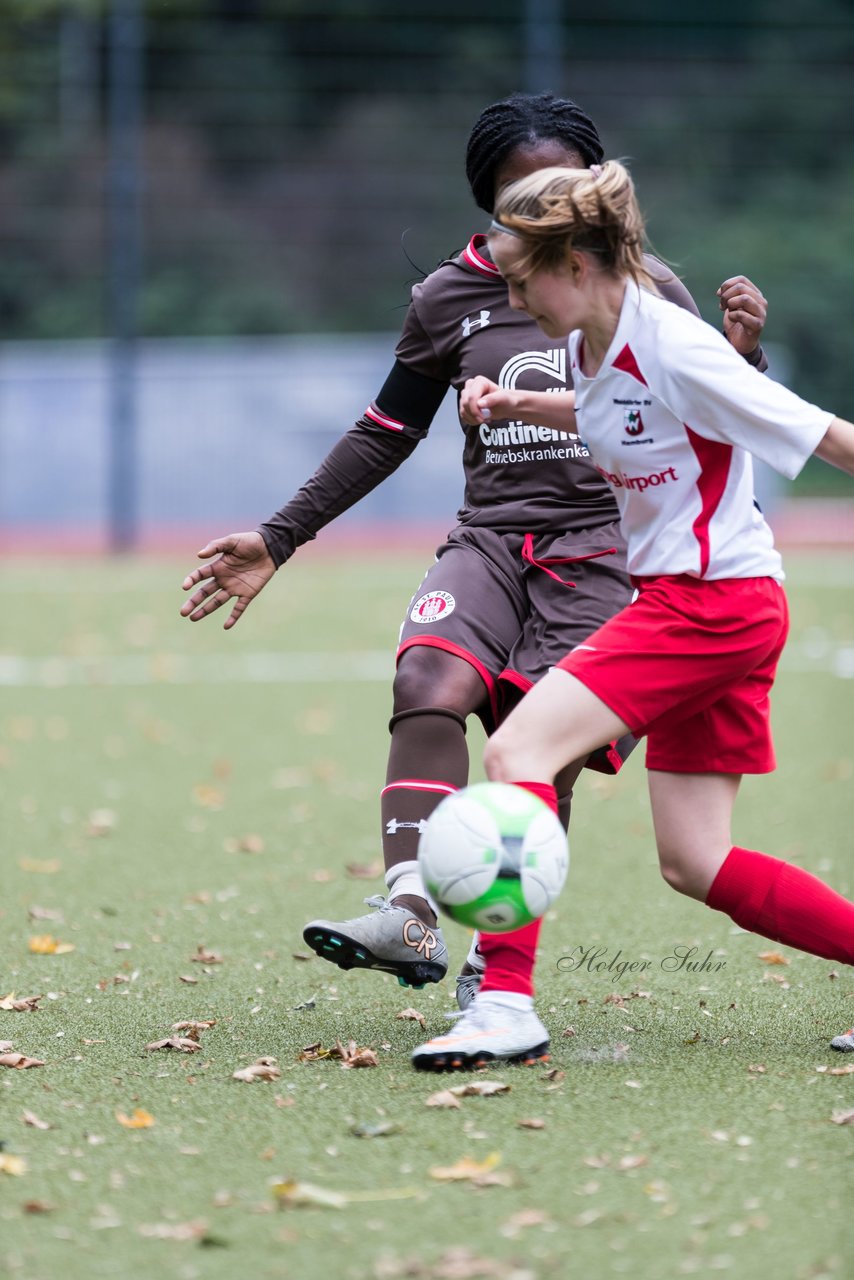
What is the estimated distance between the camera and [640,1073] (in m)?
3.60

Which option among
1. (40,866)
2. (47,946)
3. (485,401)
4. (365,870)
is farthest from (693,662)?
(40,866)

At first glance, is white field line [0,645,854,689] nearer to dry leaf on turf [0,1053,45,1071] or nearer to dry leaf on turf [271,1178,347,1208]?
dry leaf on turf [0,1053,45,1071]

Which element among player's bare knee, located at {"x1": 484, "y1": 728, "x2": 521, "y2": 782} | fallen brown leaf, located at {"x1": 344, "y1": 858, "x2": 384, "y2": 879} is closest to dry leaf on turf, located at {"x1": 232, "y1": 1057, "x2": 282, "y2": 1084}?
player's bare knee, located at {"x1": 484, "y1": 728, "x2": 521, "y2": 782}

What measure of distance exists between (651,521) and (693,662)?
0.30 m

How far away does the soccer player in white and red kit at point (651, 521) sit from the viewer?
3.37 metres

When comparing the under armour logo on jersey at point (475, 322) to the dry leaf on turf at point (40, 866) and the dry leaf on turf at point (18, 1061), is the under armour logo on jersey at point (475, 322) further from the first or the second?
the dry leaf on turf at point (40, 866)

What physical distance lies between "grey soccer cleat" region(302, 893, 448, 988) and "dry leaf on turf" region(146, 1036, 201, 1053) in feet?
1.21

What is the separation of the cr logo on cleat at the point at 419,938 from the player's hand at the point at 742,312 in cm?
149

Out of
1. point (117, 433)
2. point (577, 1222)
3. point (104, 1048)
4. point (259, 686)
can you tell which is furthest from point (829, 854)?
point (117, 433)

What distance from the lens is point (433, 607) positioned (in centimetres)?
416

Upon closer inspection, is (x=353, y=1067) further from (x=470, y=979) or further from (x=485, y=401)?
(x=485, y=401)

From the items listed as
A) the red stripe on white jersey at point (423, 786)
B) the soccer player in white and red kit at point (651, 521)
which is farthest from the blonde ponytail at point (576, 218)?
the red stripe on white jersey at point (423, 786)

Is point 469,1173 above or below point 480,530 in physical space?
below

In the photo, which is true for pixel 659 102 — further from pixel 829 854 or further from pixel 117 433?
pixel 829 854
